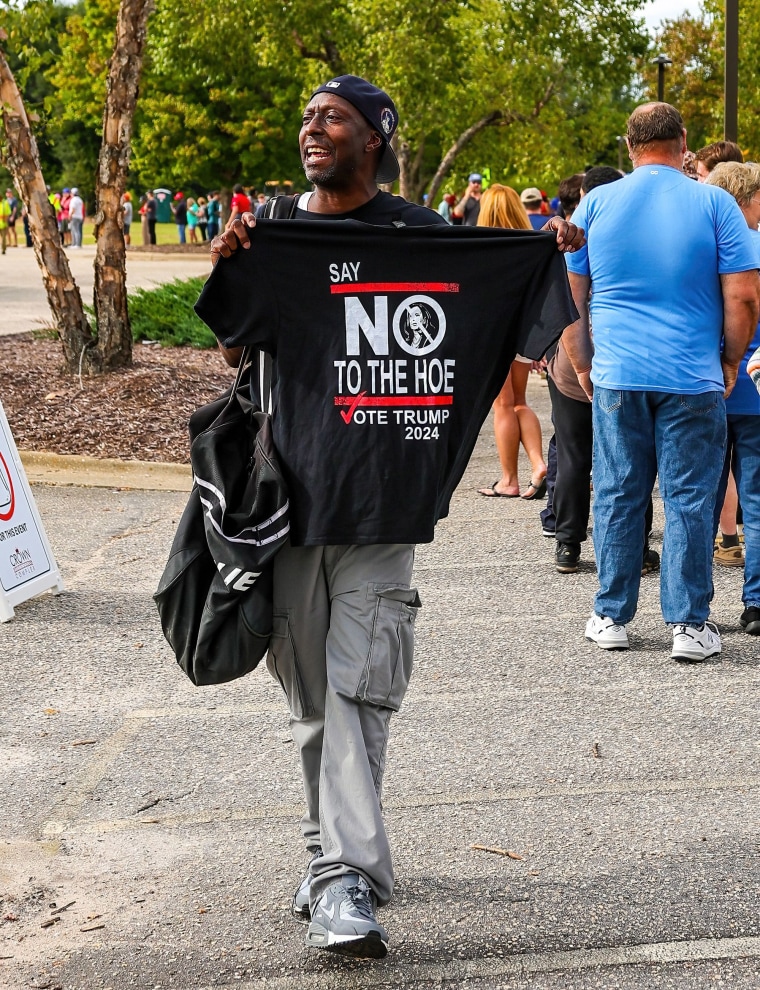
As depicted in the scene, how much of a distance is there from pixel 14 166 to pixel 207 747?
8381 mm

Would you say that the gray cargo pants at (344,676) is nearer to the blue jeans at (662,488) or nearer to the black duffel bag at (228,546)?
the black duffel bag at (228,546)

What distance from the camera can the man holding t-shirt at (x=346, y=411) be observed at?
323 cm

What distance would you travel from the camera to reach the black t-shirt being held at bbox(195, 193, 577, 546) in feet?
10.6

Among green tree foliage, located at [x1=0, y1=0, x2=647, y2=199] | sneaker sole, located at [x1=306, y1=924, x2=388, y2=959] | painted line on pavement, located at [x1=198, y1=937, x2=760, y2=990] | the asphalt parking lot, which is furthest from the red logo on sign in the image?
green tree foliage, located at [x1=0, y1=0, x2=647, y2=199]

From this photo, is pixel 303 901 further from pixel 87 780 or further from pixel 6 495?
pixel 6 495

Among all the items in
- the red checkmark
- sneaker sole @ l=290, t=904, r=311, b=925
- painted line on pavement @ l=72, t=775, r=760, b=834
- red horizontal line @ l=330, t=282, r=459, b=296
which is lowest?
painted line on pavement @ l=72, t=775, r=760, b=834

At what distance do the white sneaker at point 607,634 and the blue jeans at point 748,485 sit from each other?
2.29ft

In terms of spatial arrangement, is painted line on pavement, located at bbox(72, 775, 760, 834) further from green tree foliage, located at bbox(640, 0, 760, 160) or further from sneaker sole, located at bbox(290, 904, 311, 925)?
green tree foliage, located at bbox(640, 0, 760, 160)

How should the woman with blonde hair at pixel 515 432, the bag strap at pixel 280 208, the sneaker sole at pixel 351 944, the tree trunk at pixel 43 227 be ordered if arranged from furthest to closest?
the tree trunk at pixel 43 227 → the woman with blonde hair at pixel 515 432 → the bag strap at pixel 280 208 → the sneaker sole at pixel 351 944

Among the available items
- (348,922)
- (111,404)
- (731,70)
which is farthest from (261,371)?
(731,70)

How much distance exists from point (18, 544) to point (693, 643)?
3.27 meters

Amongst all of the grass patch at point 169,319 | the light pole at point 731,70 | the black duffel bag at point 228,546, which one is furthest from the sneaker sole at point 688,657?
the grass patch at point 169,319

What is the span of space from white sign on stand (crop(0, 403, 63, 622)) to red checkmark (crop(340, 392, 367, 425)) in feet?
11.4

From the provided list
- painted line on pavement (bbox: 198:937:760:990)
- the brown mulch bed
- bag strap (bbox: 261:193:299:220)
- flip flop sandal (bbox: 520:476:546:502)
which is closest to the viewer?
painted line on pavement (bbox: 198:937:760:990)
